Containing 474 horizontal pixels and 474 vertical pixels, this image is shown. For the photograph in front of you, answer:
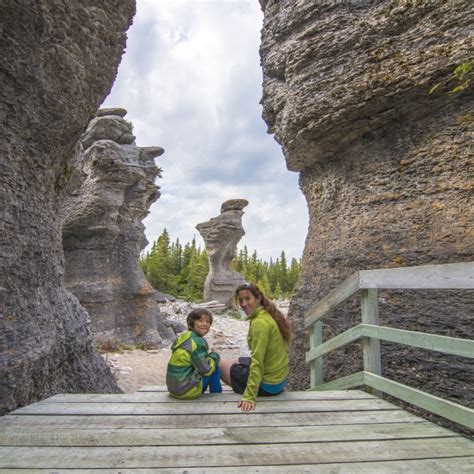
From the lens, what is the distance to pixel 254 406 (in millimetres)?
3002

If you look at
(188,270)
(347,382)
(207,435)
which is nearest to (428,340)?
(347,382)

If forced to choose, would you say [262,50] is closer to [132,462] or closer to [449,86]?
[449,86]

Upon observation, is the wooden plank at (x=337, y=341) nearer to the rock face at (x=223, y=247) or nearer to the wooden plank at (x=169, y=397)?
the wooden plank at (x=169, y=397)

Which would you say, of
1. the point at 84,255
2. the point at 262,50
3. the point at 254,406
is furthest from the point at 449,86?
the point at 84,255

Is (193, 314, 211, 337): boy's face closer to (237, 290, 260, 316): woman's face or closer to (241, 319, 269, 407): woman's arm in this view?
(237, 290, 260, 316): woman's face

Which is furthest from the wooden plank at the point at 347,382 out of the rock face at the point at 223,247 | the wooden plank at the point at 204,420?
the rock face at the point at 223,247

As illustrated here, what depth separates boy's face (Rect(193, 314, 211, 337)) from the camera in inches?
143

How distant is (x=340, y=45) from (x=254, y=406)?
5841 millimetres

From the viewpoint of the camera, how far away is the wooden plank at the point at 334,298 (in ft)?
11.8

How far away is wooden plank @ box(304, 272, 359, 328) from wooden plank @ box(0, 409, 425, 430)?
1173 mm

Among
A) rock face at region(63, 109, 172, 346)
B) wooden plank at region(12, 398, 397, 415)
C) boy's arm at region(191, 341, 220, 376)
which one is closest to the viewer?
wooden plank at region(12, 398, 397, 415)

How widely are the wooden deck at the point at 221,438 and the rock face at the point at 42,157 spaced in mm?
688

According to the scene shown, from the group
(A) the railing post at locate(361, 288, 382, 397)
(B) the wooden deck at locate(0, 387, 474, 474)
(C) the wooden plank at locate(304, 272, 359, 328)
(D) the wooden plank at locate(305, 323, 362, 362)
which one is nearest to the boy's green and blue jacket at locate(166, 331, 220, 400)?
(B) the wooden deck at locate(0, 387, 474, 474)

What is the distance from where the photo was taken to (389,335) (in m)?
3.05
